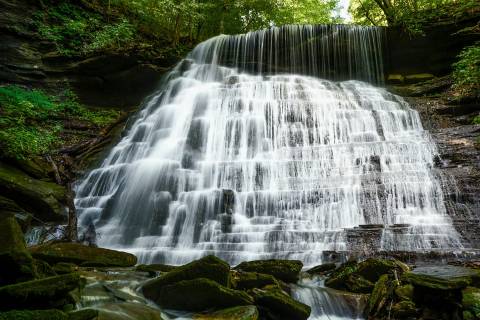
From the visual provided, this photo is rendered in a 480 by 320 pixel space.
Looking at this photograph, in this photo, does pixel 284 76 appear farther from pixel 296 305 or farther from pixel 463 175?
pixel 296 305

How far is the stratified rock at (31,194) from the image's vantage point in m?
8.43

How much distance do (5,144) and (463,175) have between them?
1084 cm

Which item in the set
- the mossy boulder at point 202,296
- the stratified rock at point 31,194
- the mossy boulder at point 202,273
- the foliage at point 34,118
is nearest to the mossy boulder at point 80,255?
the mossy boulder at point 202,273

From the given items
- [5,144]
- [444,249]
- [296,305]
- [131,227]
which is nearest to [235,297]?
[296,305]

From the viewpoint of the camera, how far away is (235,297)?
15.4ft

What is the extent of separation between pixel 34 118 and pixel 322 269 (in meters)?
11.2

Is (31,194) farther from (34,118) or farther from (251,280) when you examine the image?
(251,280)

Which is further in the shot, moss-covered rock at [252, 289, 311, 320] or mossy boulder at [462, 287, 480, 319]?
moss-covered rock at [252, 289, 311, 320]

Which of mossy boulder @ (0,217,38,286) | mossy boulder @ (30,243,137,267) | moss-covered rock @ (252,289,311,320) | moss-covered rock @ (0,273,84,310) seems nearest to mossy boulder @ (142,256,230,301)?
moss-covered rock @ (252,289,311,320)

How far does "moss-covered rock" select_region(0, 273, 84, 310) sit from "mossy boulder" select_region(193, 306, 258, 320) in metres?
1.46

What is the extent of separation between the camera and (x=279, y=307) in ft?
15.7

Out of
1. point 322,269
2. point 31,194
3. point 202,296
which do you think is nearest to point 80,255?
point 202,296

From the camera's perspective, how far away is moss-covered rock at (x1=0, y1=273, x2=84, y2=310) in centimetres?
333

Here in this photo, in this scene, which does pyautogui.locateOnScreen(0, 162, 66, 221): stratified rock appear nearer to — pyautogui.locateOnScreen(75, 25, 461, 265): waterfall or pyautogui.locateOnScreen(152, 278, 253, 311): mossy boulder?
pyautogui.locateOnScreen(75, 25, 461, 265): waterfall
